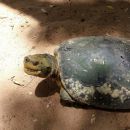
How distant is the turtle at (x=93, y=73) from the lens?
2771 millimetres

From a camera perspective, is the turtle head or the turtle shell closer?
the turtle shell

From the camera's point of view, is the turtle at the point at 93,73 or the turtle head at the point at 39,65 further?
the turtle head at the point at 39,65

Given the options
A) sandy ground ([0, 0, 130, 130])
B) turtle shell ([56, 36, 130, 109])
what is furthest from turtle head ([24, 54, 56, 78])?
sandy ground ([0, 0, 130, 130])

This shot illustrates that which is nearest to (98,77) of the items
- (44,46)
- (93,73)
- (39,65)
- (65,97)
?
(93,73)

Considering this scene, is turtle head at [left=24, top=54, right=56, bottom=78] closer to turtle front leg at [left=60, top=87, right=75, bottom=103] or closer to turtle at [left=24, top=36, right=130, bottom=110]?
turtle at [left=24, top=36, right=130, bottom=110]

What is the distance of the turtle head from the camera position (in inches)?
114

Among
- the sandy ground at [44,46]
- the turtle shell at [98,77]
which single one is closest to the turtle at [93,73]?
the turtle shell at [98,77]

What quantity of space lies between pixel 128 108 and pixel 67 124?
0.54m

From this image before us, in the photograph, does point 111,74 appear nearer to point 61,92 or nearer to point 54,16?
point 61,92

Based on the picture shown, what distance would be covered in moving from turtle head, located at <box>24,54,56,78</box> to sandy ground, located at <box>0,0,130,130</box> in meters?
0.22

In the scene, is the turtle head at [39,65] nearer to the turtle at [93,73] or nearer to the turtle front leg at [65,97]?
the turtle at [93,73]

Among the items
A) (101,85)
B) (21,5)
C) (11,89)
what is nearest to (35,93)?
(11,89)

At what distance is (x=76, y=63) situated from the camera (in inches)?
111

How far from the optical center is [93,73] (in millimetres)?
2785
